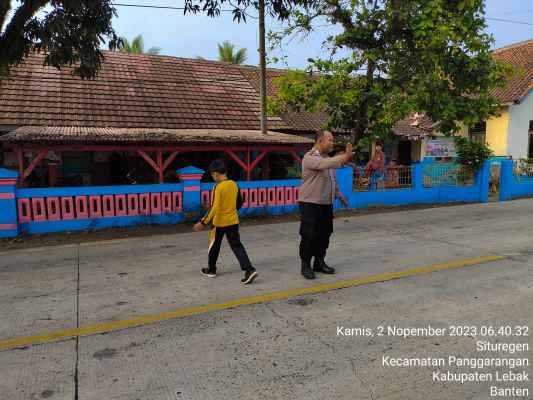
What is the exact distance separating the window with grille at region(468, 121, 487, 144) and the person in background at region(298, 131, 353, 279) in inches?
649

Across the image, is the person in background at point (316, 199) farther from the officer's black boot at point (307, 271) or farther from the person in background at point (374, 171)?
the person in background at point (374, 171)

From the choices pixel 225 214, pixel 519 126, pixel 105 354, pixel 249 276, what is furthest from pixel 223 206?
pixel 519 126

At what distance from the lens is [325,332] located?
365 cm

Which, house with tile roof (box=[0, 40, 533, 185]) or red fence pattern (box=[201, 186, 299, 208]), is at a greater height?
house with tile roof (box=[0, 40, 533, 185])

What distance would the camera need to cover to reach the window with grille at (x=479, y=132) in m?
19.1

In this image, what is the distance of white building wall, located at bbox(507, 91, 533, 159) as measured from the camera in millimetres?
17875

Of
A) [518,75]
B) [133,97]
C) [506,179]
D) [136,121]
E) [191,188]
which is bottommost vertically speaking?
[506,179]

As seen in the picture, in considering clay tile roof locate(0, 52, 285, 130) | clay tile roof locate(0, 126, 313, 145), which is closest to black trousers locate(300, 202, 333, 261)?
clay tile roof locate(0, 126, 313, 145)

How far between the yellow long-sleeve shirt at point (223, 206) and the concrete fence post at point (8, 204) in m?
4.81

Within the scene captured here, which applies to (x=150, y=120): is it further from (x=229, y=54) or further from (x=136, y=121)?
(x=229, y=54)

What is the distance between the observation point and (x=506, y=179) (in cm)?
1316

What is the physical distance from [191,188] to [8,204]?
11.2 feet

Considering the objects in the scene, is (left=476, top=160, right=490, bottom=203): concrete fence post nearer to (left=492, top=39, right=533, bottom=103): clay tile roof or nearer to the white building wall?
(left=492, top=39, right=533, bottom=103): clay tile roof

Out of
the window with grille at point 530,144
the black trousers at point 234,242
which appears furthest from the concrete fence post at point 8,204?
the window with grille at point 530,144
